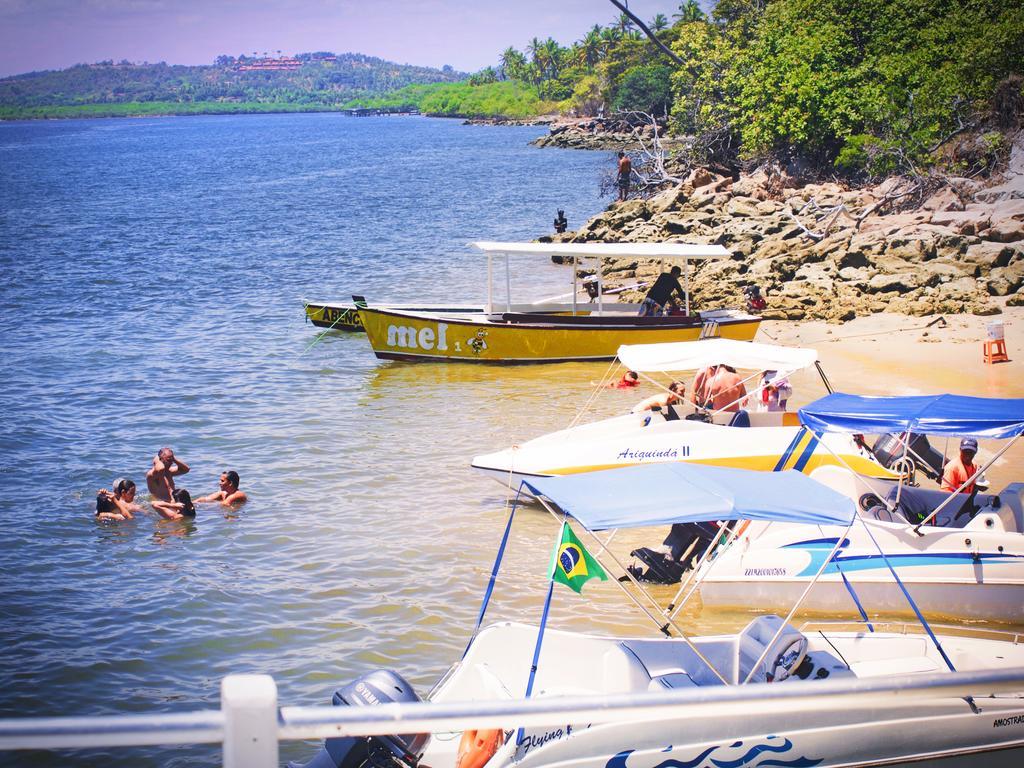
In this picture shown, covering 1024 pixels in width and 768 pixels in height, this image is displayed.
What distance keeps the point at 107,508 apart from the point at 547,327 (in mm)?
9836

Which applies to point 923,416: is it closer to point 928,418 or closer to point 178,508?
point 928,418

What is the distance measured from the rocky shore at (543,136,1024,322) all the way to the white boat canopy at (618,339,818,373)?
918 cm

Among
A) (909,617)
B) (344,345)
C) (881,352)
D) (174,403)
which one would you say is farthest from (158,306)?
(909,617)

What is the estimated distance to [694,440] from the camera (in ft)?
41.9

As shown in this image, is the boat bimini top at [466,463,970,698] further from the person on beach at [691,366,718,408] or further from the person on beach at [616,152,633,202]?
the person on beach at [616,152,633,202]

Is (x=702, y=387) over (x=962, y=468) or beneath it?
over

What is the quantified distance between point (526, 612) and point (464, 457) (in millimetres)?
5325

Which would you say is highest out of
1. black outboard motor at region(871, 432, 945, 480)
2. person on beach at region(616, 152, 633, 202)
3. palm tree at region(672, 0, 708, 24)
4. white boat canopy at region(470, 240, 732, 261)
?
palm tree at region(672, 0, 708, 24)

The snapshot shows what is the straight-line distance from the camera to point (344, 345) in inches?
948

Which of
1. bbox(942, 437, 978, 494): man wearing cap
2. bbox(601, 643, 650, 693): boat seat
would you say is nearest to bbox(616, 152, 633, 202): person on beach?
bbox(942, 437, 978, 494): man wearing cap

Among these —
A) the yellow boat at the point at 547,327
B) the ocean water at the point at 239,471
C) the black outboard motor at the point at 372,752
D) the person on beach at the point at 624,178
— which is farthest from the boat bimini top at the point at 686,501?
the person on beach at the point at 624,178

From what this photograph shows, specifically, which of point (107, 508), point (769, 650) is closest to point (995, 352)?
point (769, 650)

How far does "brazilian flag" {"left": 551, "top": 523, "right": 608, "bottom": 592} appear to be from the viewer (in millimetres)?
6719

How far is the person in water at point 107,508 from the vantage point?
13336mm
